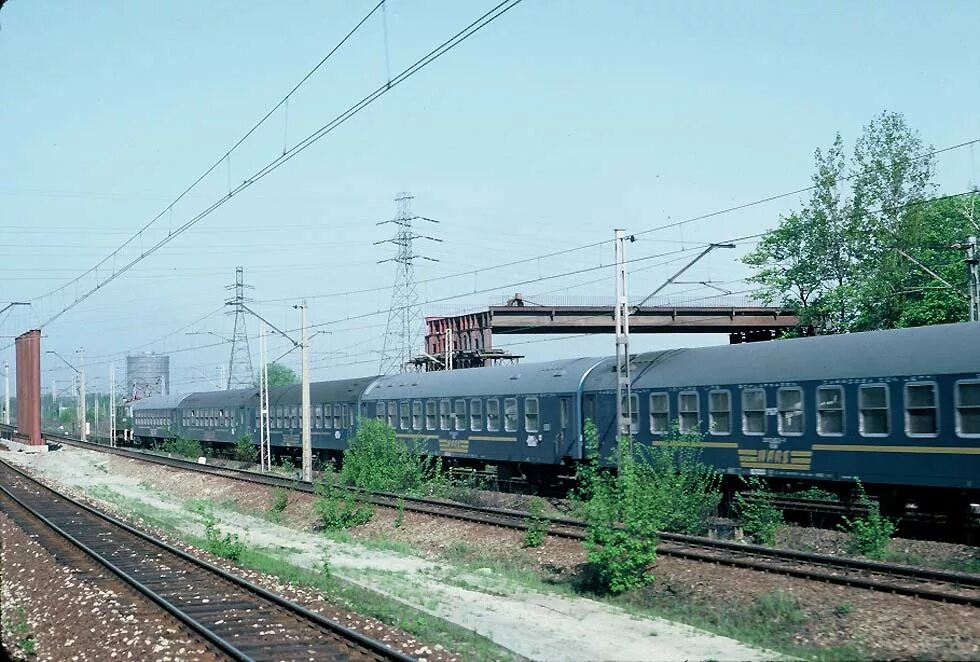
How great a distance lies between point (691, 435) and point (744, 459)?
1192mm

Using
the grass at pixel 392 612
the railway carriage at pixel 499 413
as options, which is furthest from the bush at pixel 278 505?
the grass at pixel 392 612

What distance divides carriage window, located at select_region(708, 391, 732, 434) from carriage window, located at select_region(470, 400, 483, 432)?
33.9ft

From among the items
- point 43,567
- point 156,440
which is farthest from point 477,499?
point 156,440

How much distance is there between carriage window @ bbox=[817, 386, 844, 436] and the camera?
62.1 ft

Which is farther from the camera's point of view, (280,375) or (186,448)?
(280,375)

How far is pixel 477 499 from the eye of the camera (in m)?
28.2

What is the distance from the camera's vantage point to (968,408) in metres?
16.6

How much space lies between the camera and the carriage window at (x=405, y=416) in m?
35.8

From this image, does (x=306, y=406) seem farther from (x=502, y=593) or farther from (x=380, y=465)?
(x=502, y=593)

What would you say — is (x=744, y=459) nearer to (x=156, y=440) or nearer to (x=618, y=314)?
(x=618, y=314)

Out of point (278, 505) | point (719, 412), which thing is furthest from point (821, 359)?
point (278, 505)

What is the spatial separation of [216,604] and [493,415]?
15846 millimetres

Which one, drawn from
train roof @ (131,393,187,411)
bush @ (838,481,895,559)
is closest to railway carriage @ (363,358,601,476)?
bush @ (838,481,895,559)

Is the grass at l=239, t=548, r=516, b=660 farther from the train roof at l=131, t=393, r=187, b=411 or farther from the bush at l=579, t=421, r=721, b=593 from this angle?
the train roof at l=131, t=393, r=187, b=411
